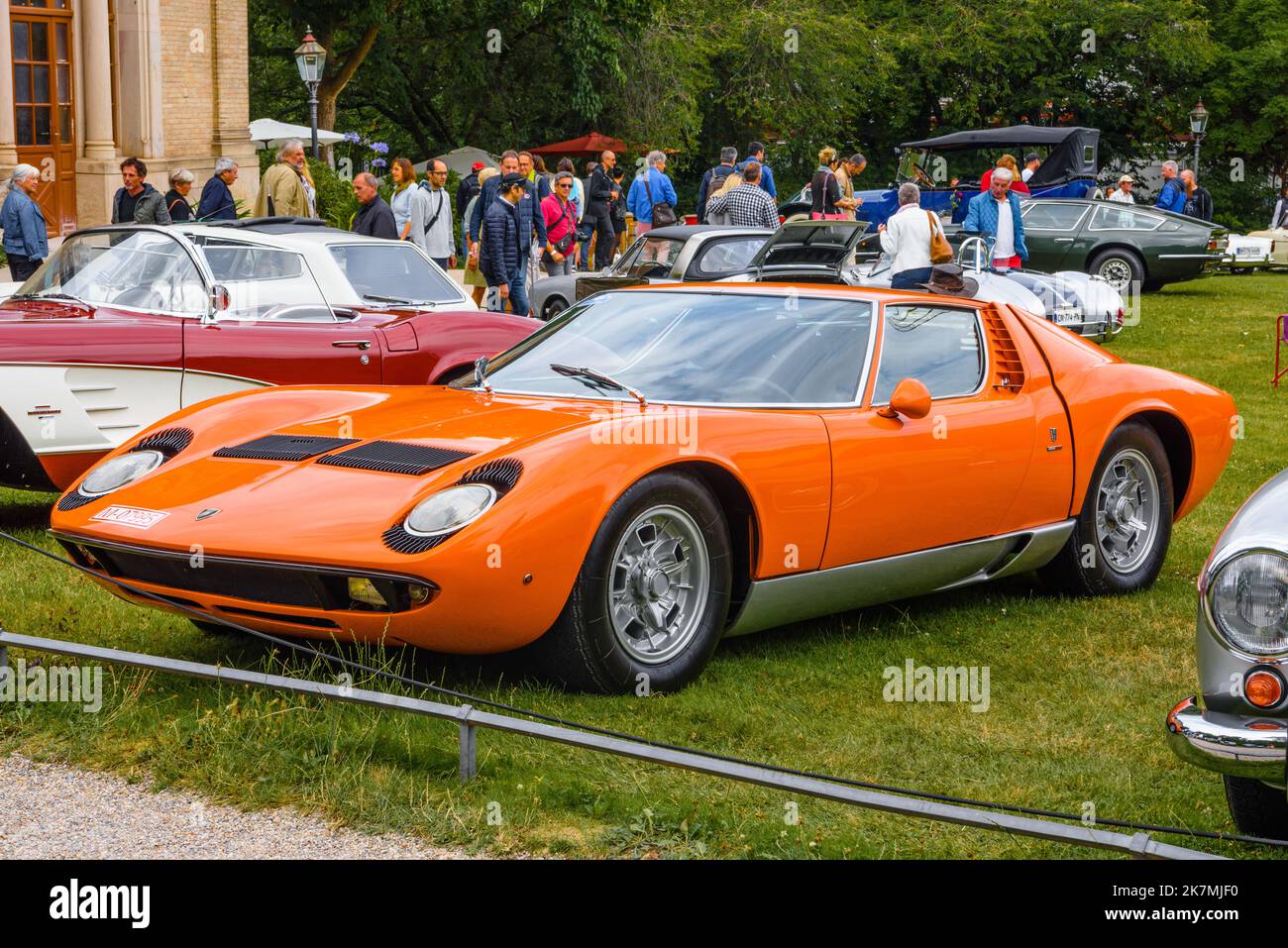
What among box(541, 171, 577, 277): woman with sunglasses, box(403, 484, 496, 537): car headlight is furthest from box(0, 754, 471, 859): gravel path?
box(541, 171, 577, 277): woman with sunglasses

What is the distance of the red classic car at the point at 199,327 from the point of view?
786 cm

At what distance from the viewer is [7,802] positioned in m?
4.39

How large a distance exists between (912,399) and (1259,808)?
2.24 meters

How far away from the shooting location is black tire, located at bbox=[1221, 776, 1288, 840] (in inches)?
164

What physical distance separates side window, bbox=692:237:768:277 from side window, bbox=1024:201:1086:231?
9.05 metres

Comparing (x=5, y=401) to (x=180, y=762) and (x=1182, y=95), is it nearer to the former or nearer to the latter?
(x=180, y=762)

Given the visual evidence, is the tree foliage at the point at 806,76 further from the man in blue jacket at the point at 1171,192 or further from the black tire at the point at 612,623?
the black tire at the point at 612,623

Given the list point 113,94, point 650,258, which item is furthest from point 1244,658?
point 113,94

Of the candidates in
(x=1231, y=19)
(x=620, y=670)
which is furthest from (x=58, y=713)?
(x=1231, y=19)

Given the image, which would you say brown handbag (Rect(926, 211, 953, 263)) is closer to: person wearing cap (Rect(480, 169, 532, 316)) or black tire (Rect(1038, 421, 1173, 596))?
person wearing cap (Rect(480, 169, 532, 316))

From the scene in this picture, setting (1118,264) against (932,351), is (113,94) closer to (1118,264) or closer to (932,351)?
(1118,264)

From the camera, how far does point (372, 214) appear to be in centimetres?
1378

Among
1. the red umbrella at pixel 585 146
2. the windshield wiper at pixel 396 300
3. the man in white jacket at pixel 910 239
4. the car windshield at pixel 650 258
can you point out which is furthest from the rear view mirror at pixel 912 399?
the red umbrella at pixel 585 146

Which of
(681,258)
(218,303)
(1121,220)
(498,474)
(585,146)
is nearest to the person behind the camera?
(498,474)
